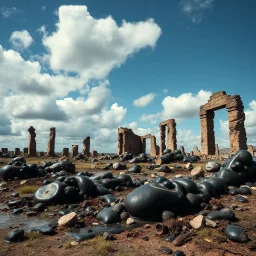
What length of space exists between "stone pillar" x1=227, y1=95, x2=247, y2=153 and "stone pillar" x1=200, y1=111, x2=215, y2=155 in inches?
109

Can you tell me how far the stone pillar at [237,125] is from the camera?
17.5 meters

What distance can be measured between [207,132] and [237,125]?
319 centimetres

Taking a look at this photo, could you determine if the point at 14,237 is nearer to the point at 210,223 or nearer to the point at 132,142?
the point at 210,223

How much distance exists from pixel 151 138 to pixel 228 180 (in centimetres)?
2844

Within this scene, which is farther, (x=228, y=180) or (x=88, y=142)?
(x=88, y=142)

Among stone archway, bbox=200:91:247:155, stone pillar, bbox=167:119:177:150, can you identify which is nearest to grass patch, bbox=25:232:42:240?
Result: stone archway, bbox=200:91:247:155

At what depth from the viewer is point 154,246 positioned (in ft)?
11.9

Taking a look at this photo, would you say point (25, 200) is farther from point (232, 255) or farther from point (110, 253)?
point (232, 255)

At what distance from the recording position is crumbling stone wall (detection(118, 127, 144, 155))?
34.6 metres

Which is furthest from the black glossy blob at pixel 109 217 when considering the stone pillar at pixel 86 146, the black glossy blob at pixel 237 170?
the stone pillar at pixel 86 146

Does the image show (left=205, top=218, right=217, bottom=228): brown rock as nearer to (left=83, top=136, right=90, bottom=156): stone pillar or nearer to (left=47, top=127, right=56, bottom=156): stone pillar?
(left=47, top=127, right=56, bottom=156): stone pillar

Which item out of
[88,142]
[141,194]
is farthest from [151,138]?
[141,194]

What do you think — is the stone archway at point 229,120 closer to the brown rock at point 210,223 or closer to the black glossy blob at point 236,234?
the brown rock at point 210,223

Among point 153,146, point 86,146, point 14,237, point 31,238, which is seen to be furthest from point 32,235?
point 86,146
